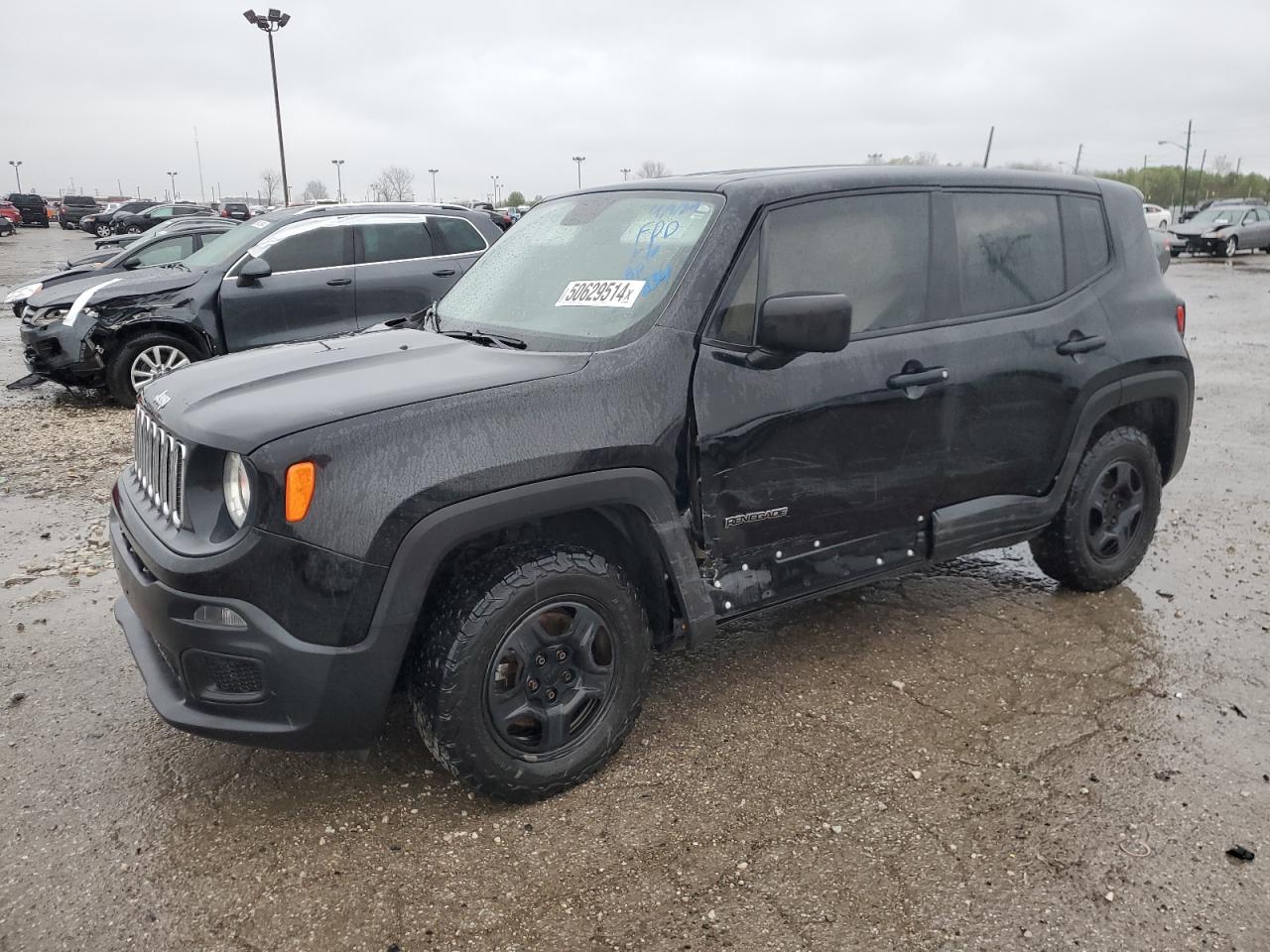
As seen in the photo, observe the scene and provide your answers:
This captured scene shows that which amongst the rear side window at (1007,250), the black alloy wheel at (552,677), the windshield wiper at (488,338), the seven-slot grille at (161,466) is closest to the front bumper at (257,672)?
the seven-slot grille at (161,466)

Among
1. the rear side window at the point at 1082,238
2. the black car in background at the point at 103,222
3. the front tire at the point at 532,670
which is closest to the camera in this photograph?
the front tire at the point at 532,670

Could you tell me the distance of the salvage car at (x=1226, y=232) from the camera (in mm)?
29156

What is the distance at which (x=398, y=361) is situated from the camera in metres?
3.07

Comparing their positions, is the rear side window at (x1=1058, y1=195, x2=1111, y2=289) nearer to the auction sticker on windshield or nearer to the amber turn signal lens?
the auction sticker on windshield

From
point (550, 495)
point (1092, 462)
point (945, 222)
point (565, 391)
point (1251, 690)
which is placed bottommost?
point (1251, 690)

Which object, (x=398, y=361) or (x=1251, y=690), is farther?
(x=1251, y=690)

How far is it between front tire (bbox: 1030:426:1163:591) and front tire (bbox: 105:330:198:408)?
7.27 metres

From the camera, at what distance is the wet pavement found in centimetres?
253

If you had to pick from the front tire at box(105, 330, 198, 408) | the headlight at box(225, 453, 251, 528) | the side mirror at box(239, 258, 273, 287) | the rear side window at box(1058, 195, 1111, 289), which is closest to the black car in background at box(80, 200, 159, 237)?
the front tire at box(105, 330, 198, 408)

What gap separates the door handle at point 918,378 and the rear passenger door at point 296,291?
6023mm

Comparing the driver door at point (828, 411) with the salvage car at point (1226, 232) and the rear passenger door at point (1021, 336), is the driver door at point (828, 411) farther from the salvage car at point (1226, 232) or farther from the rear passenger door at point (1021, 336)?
the salvage car at point (1226, 232)

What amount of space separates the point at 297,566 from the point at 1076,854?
2.28 m

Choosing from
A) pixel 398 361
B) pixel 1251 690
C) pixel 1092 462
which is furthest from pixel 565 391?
pixel 1251 690

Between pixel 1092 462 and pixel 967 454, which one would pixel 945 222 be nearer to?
pixel 967 454
